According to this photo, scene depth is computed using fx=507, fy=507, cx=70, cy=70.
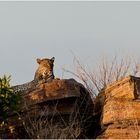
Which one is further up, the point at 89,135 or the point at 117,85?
the point at 117,85

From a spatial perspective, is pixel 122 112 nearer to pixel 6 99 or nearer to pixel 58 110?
pixel 58 110

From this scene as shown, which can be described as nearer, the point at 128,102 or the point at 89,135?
the point at 128,102

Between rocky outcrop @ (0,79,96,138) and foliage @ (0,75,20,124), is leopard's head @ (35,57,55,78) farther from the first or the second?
foliage @ (0,75,20,124)

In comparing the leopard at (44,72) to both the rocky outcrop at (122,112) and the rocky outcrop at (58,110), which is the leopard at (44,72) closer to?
the rocky outcrop at (58,110)

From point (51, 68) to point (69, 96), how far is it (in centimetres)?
306

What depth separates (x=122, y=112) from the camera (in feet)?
40.2

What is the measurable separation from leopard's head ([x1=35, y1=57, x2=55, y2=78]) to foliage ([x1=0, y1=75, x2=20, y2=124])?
10.8 feet

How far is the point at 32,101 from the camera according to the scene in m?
12.5

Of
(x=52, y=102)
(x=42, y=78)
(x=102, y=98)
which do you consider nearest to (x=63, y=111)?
(x=52, y=102)

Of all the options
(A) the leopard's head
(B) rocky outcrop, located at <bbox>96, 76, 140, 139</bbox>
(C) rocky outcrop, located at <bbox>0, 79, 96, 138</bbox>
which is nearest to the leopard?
(A) the leopard's head

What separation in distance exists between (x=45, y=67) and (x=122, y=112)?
3987 millimetres

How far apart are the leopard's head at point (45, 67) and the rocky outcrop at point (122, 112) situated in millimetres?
2896

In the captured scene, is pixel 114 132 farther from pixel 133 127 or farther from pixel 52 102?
pixel 52 102

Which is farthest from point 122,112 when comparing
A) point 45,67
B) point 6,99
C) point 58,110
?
point 45,67
